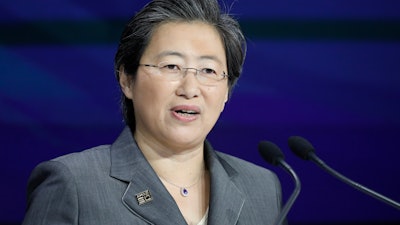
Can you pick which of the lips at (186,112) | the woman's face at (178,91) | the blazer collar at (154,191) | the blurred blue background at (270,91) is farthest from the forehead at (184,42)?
the blurred blue background at (270,91)

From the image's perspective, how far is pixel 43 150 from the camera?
8.43ft

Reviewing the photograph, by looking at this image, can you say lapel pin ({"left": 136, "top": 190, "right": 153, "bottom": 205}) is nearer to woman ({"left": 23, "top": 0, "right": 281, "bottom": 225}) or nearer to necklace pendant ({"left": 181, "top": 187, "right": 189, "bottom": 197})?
woman ({"left": 23, "top": 0, "right": 281, "bottom": 225})

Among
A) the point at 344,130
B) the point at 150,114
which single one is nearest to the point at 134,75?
the point at 150,114

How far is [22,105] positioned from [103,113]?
27cm

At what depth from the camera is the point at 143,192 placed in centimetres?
186

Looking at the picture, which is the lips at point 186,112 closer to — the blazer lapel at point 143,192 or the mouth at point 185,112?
the mouth at point 185,112

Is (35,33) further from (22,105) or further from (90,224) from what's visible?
(90,224)

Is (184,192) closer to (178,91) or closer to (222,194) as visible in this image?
(222,194)

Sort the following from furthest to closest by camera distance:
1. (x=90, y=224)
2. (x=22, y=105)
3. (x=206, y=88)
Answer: (x=22, y=105), (x=206, y=88), (x=90, y=224)

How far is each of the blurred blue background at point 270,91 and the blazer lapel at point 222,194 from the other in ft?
1.91

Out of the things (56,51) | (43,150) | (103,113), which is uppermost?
(56,51)

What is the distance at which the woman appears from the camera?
180 centimetres

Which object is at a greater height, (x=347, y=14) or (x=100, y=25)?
(x=347, y=14)

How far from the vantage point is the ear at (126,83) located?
2.02 m
